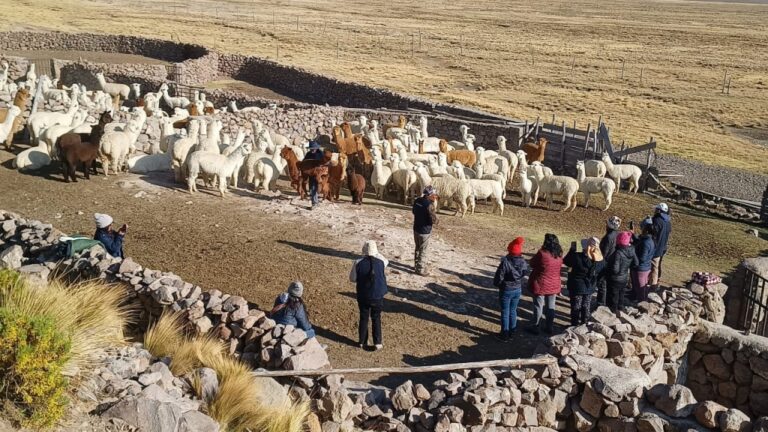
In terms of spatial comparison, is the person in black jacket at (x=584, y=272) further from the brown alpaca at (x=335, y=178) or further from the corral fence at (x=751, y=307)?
the brown alpaca at (x=335, y=178)

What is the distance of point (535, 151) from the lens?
21906mm

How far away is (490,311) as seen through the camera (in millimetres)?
11805

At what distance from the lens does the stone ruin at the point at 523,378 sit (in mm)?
6762

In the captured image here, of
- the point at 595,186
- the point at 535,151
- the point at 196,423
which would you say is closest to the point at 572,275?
the point at 196,423

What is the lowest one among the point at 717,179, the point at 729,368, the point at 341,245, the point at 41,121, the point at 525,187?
the point at 717,179

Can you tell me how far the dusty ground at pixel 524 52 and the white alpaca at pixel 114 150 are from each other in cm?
1983

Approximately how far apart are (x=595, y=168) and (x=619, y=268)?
9876 mm

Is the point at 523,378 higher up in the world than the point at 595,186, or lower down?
higher up

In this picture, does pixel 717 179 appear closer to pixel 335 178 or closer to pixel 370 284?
pixel 335 178

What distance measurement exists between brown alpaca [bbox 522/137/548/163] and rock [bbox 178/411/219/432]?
17025 millimetres

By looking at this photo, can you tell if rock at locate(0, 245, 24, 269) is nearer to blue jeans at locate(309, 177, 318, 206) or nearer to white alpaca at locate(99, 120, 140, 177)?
blue jeans at locate(309, 177, 318, 206)

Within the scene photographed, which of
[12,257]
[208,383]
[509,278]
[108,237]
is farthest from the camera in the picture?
[108,237]

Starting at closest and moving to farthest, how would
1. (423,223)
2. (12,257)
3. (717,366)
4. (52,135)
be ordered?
(717,366) → (12,257) → (423,223) → (52,135)

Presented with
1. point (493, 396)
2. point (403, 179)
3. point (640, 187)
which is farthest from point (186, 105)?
point (493, 396)
